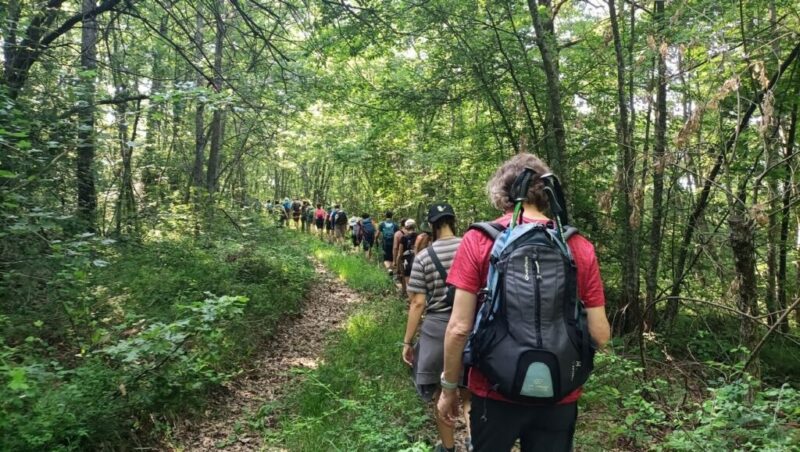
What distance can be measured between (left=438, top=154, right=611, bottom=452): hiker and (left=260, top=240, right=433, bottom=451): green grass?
2.24 ft

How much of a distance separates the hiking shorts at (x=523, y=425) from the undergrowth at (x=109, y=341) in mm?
2601

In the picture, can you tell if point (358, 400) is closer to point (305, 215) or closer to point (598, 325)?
point (598, 325)

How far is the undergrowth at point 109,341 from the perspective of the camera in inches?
136

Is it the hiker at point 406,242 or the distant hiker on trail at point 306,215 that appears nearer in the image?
the hiker at point 406,242

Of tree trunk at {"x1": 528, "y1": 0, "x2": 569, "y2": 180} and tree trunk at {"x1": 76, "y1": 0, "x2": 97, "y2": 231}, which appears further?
tree trunk at {"x1": 528, "y1": 0, "x2": 569, "y2": 180}

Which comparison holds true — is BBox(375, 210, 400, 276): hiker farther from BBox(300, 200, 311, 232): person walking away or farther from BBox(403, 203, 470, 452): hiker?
BBox(300, 200, 311, 232): person walking away

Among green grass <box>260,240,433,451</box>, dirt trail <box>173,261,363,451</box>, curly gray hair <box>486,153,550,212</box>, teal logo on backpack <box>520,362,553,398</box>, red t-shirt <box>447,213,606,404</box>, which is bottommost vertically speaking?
dirt trail <box>173,261,363,451</box>

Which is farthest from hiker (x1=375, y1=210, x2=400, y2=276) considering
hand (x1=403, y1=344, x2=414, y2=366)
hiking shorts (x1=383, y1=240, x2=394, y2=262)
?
hand (x1=403, y1=344, x2=414, y2=366)

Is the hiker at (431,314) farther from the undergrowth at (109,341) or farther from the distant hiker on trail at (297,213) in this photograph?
the distant hiker on trail at (297,213)

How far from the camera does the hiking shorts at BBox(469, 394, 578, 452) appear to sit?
6.97 ft

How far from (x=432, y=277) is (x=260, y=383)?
327 cm

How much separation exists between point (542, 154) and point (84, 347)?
7444 millimetres

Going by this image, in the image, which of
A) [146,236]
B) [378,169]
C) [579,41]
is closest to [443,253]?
[579,41]

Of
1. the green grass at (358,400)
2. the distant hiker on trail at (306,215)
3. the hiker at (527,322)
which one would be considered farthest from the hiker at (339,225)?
the hiker at (527,322)
